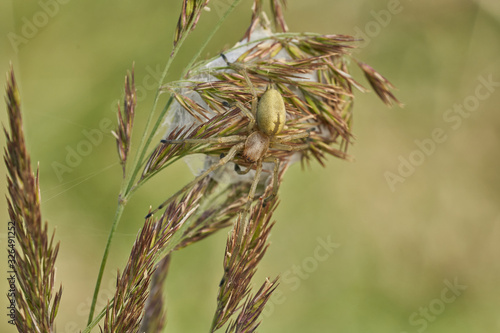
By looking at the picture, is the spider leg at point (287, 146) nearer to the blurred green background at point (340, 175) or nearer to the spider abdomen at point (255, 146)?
the spider abdomen at point (255, 146)

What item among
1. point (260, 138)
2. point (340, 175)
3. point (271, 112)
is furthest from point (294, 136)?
point (340, 175)

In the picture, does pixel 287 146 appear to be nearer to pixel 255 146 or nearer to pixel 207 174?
pixel 255 146

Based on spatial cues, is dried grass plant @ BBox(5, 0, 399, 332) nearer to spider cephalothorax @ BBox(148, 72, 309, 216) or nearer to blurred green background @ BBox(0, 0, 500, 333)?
spider cephalothorax @ BBox(148, 72, 309, 216)

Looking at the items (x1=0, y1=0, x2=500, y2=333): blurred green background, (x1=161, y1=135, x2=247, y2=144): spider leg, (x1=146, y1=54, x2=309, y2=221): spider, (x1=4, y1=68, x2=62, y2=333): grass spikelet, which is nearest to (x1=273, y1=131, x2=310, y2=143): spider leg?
(x1=146, y1=54, x2=309, y2=221): spider

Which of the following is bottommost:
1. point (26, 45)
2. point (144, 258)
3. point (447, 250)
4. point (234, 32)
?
point (447, 250)

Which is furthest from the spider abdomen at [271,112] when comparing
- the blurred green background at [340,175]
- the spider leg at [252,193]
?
the blurred green background at [340,175]

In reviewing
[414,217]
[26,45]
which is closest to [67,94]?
[26,45]

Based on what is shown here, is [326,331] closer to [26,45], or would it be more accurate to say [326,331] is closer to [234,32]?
[234,32]
